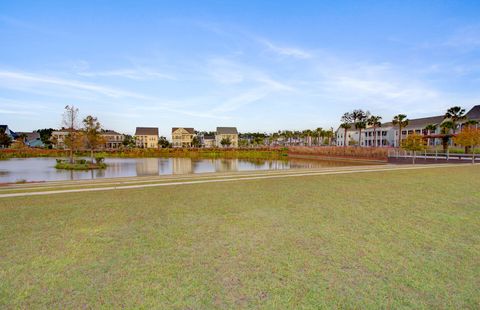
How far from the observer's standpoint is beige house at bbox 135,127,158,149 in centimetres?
9108

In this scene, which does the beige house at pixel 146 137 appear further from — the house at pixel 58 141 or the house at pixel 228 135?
the house at pixel 228 135

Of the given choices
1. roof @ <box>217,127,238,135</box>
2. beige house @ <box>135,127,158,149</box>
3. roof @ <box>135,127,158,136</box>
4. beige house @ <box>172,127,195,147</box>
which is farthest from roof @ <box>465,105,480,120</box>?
roof @ <box>135,127,158,136</box>

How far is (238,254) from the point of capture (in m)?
3.38

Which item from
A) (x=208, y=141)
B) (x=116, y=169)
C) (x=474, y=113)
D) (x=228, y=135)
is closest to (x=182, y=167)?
Answer: (x=116, y=169)

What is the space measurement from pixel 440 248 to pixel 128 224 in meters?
4.62

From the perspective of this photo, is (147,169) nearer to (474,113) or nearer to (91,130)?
(91,130)

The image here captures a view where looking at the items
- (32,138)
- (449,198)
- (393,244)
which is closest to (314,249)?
(393,244)

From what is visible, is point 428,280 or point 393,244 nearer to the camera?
point 428,280

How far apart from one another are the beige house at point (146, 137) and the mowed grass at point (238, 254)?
89360 millimetres

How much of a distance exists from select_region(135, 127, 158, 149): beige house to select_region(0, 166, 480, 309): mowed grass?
89.4 meters

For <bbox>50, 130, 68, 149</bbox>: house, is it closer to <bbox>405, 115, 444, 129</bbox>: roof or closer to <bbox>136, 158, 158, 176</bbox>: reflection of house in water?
<bbox>136, 158, 158, 176</bbox>: reflection of house in water

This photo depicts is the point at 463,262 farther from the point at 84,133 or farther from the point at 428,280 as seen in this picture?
the point at 84,133

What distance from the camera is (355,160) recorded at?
33.2 metres

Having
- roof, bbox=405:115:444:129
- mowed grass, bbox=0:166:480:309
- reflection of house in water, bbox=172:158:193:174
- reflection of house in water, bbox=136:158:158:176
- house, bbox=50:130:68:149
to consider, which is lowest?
reflection of house in water, bbox=172:158:193:174
